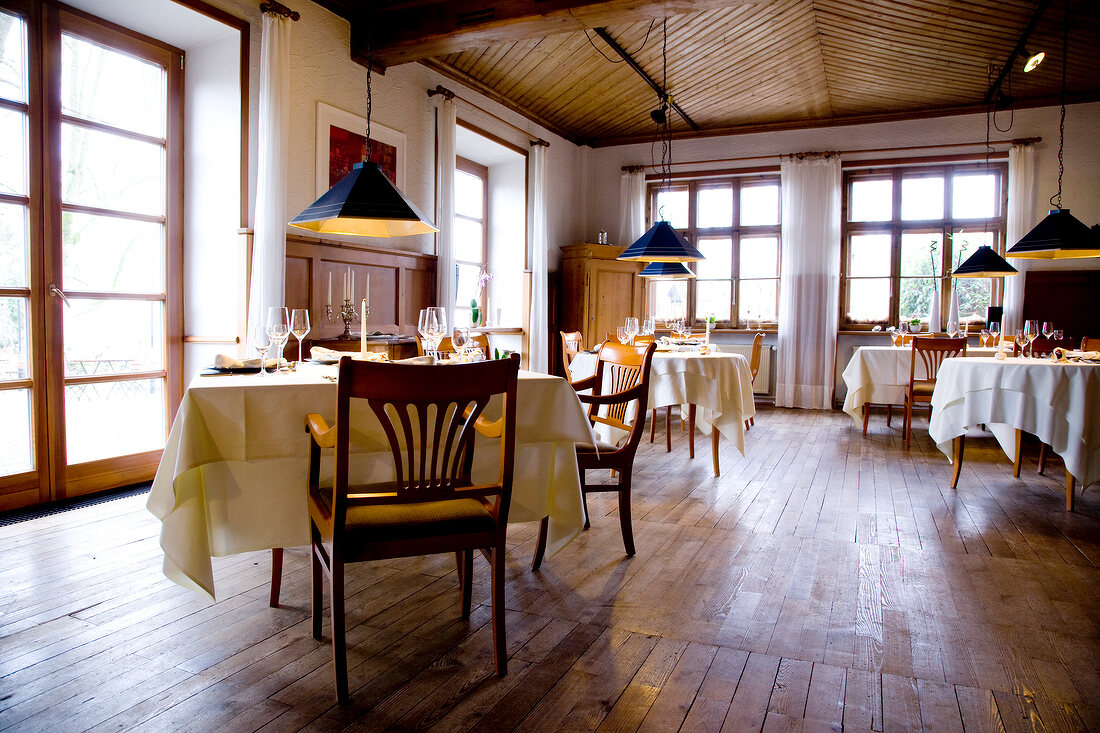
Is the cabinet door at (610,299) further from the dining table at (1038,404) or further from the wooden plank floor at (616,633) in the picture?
the wooden plank floor at (616,633)

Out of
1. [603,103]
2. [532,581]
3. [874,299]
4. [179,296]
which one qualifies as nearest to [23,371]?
[179,296]

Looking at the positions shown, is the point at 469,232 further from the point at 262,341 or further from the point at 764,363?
the point at 262,341

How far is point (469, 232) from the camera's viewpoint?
7.95m

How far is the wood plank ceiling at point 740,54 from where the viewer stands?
496 centimetres

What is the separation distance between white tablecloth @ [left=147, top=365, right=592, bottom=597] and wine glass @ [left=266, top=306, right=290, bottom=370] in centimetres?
11

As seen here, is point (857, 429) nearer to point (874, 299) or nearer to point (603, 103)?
point (874, 299)

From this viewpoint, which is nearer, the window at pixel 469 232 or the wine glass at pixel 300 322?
the wine glass at pixel 300 322

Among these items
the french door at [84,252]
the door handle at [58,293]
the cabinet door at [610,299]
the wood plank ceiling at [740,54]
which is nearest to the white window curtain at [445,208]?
the wood plank ceiling at [740,54]

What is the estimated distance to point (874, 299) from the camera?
850 cm

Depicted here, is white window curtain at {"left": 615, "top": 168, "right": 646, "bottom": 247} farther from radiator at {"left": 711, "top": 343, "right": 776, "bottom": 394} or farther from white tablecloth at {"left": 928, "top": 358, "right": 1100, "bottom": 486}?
white tablecloth at {"left": 928, "top": 358, "right": 1100, "bottom": 486}

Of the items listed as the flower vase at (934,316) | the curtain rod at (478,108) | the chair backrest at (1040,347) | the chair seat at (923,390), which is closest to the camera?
the chair backrest at (1040,347)

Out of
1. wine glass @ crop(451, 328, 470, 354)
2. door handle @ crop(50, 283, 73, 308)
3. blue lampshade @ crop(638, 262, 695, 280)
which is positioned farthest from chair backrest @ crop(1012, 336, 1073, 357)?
door handle @ crop(50, 283, 73, 308)

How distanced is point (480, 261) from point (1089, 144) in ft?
22.2

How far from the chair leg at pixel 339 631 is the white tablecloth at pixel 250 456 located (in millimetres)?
513
